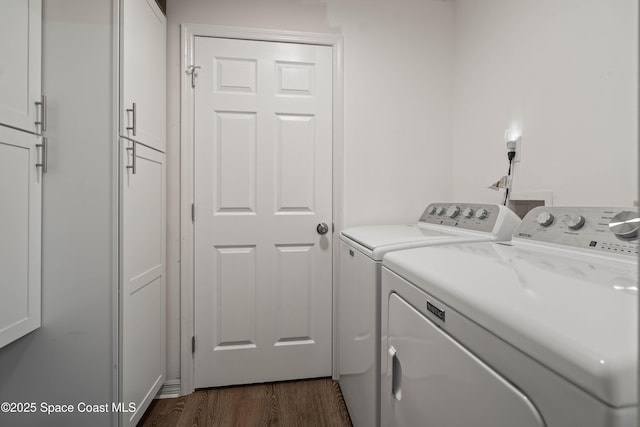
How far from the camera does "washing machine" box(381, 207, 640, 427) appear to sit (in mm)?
406

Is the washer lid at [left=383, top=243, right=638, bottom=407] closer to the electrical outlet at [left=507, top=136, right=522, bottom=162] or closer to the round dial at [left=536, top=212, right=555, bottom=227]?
the round dial at [left=536, top=212, right=555, bottom=227]

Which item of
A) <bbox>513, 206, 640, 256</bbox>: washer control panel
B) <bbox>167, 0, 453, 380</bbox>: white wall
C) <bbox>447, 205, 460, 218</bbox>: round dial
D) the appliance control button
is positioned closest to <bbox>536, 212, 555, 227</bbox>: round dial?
<bbox>513, 206, 640, 256</bbox>: washer control panel

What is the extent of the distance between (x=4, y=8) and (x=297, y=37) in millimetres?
1280

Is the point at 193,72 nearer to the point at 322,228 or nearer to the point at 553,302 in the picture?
the point at 322,228

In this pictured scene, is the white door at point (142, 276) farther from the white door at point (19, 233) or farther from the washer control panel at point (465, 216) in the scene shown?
the washer control panel at point (465, 216)

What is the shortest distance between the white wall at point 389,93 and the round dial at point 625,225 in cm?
119

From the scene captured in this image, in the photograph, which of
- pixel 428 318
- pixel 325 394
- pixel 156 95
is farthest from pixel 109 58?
pixel 325 394

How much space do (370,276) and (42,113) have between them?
1390mm

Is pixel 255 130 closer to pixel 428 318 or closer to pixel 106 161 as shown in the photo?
pixel 106 161

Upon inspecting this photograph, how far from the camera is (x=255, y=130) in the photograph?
1.89 metres

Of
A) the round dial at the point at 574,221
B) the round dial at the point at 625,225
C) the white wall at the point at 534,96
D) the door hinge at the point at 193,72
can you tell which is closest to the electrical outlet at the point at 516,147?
the white wall at the point at 534,96

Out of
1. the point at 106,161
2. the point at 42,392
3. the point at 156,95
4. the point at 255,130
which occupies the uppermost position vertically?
the point at 156,95

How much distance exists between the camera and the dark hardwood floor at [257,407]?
160 centimetres

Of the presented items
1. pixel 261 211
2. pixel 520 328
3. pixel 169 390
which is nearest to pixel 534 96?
pixel 520 328
